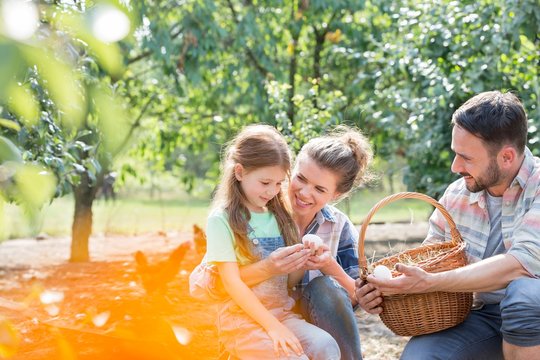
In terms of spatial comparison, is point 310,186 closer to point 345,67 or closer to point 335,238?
point 335,238

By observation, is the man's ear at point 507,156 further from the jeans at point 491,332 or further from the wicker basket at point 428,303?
the jeans at point 491,332

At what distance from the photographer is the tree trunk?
21.9 feet

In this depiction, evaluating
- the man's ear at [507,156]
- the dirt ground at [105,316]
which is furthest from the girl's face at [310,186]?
the dirt ground at [105,316]

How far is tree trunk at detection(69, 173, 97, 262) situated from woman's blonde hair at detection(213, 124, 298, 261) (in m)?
4.27

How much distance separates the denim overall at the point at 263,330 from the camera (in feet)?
7.73

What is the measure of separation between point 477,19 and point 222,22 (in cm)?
292

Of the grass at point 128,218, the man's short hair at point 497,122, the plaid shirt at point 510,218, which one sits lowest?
the grass at point 128,218

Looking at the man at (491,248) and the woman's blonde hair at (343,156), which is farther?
the woman's blonde hair at (343,156)

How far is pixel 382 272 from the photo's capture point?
2346 mm

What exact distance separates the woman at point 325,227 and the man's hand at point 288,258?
87 millimetres

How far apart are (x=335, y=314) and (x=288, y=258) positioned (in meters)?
0.38

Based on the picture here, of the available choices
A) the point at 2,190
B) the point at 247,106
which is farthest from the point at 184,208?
the point at 2,190

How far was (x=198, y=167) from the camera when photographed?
16859 millimetres

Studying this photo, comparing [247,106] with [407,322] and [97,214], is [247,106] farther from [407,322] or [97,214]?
[97,214]
